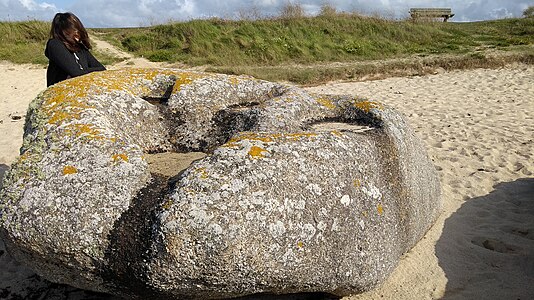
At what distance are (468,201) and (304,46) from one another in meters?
14.1

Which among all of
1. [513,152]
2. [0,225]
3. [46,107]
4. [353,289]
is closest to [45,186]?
[0,225]

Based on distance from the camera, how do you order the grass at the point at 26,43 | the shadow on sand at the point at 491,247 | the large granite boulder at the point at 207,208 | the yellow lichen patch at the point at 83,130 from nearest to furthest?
the large granite boulder at the point at 207,208, the yellow lichen patch at the point at 83,130, the shadow on sand at the point at 491,247, the grass at the point at 26,43

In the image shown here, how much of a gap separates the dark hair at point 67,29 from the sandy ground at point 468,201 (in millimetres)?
2048

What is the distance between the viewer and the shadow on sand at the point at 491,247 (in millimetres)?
3373

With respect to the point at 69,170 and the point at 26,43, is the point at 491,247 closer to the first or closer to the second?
the point at 69,170

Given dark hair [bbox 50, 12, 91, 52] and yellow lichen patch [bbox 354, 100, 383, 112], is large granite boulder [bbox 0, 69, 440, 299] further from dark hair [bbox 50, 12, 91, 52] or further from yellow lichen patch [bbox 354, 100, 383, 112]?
dark hair [bbox 50, 12, 91, 52]

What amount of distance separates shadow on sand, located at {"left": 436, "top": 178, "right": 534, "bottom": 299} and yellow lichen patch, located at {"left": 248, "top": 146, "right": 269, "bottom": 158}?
1.84 m

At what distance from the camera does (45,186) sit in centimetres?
254

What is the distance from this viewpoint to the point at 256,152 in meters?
2.67

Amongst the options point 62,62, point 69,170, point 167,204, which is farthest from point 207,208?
point 62,62

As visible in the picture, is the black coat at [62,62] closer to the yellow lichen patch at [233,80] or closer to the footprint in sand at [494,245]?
the yellow lichen patch at [233,80]

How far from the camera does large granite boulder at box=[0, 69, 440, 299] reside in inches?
94.3

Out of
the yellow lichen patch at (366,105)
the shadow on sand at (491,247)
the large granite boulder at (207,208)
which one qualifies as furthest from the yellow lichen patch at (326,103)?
the shadow on sand at (491,247)

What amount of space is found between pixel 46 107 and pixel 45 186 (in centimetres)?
90
